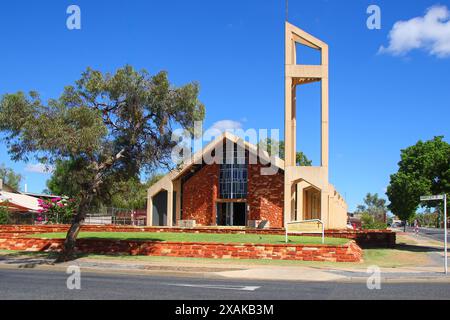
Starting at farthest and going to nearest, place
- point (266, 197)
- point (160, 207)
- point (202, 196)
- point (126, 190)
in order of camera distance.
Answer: point (160, 207)
point (202, 196)
point (266, 197)
point (126, 190)

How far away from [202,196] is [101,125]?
22620 millimetres

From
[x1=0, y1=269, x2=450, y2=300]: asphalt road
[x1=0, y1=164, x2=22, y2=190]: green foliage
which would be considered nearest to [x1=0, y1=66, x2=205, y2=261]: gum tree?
[x1=0, y1=269, x2=450, y2=300]: asphalt road

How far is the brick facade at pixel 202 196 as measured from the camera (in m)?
41.0

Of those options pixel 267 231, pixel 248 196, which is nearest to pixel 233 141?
pixel 248 196

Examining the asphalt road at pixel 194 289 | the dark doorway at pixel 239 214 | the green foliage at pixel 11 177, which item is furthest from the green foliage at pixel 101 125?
the green foliage at pixel 11 177

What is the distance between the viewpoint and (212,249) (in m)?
21.8

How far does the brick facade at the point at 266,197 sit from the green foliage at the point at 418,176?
978 cm

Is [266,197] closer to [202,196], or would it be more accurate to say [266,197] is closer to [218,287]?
[202,196]

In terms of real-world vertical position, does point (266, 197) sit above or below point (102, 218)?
above

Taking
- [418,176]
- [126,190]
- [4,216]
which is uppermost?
[418,176]

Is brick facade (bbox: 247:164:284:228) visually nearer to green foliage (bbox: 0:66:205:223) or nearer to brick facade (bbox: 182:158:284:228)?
brick facade (bbox: 182:158:284:228)

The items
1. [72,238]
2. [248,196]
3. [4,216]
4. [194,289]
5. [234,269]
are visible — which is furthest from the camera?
[248,196]

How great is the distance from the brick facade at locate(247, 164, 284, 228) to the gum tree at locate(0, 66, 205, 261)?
18676 mm
